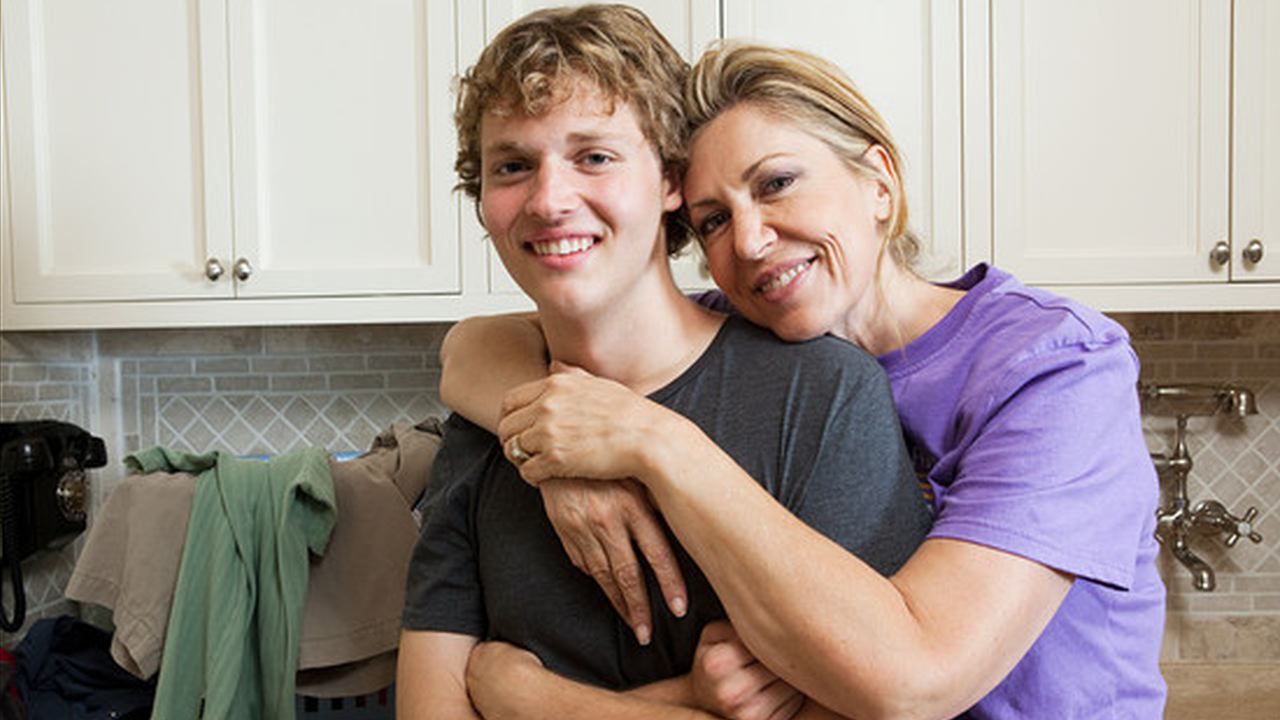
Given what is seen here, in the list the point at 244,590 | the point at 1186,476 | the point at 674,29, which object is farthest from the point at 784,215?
the point at 1186,476

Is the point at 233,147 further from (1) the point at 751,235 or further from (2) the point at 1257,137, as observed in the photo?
(2) the point at 1257,137

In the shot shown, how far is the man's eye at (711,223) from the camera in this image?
45.4 inches

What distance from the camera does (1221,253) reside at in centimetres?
198

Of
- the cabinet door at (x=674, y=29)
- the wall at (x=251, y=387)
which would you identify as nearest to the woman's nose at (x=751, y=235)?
the cabinet door at (x=674, y=29)

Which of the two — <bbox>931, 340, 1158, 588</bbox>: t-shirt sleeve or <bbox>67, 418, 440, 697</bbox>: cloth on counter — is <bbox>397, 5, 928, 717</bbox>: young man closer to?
<bbox>931, 340, 1158, 588</bbox>: t-shirt sleeve

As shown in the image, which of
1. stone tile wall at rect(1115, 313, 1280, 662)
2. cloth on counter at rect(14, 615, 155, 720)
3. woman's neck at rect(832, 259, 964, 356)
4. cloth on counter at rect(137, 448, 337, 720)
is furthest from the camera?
stone tile wall at rect(1115, 313, 1280, 662)

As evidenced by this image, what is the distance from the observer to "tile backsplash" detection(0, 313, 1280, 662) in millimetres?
2350

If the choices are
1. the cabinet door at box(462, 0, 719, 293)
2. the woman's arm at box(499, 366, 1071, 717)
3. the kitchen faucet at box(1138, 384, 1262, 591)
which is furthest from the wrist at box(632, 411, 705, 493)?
the kitchen faucet at box(1138, 384, 1262, 591)

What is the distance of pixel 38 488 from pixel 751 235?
1713 millimetres

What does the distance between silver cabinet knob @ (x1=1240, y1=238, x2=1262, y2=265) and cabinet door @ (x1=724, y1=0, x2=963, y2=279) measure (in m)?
0.53

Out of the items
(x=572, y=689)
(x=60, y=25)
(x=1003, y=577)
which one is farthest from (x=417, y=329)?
(x=1003, y=577)

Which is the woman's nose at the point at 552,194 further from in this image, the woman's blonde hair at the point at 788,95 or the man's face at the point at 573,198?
the woman's blonde hair at the point at 788,95

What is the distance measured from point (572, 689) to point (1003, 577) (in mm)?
429

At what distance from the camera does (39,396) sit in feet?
7.55
